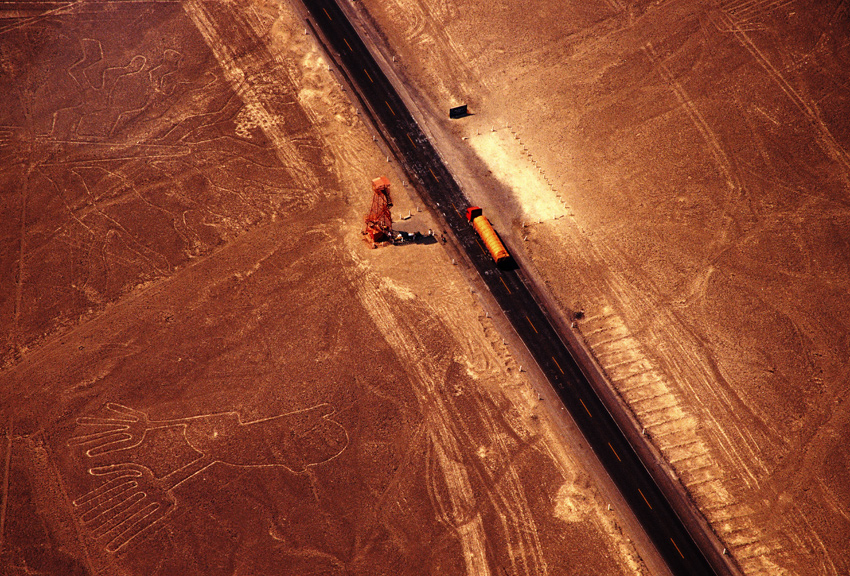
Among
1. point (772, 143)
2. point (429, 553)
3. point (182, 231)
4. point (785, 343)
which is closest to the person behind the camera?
point (429, 553)

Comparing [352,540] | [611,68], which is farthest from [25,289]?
[611,68]

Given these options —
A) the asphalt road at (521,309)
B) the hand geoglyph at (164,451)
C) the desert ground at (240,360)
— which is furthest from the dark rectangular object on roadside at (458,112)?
the hand geoglyph at (164,451)

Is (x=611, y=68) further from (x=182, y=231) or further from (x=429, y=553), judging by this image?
(x=429, y=553)

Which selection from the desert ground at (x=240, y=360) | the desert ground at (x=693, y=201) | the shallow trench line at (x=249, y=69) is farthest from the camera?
the shallow trench line at (x=249, y=69)

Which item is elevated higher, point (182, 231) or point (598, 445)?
point (182, 231)

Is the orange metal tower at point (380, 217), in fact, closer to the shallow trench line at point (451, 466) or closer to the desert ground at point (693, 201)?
the shallow trench line at point (451, 466)

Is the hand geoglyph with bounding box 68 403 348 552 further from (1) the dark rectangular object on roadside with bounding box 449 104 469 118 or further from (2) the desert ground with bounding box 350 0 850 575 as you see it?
(1) the dark rectangular object on roadside with bounding box 449 104 469 118

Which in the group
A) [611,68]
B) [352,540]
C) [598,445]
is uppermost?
[611,68]
